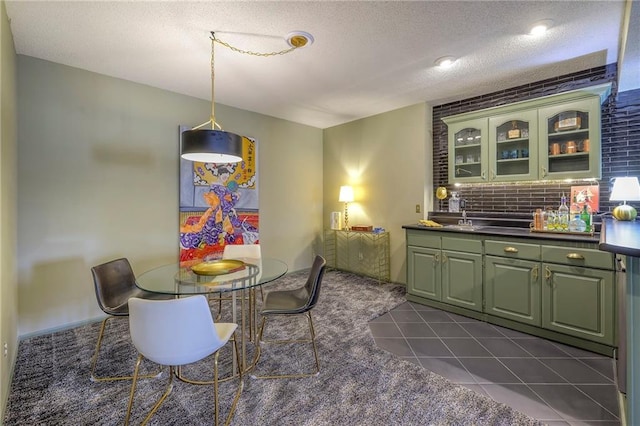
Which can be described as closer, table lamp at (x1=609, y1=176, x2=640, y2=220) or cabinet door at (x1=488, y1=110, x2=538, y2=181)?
table lamp at (x1=609, y1=176, x2=640, y2=220)

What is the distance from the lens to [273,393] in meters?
1.85

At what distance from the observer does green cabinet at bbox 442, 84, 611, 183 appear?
2697 mm

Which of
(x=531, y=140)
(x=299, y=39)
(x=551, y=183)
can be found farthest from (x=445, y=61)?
(x=551, y=183)

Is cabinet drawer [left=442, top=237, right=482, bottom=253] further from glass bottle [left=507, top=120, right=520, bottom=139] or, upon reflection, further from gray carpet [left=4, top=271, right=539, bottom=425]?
Answer: gray carpet [left=4, top=271, right=539, bottom=425]

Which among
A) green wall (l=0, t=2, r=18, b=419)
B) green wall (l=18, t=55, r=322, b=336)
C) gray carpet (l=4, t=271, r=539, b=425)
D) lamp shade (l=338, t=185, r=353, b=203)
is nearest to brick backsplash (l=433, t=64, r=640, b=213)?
lamp shade (l=338, t=185, r=353, b=203)

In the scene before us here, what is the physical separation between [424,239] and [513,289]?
0.98 meters

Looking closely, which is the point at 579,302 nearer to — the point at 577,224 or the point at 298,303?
the point at 577,224

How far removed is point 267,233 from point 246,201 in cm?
63

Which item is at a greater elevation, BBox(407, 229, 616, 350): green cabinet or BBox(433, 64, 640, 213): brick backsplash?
BBox(433, 64, 640, 213): brick backsplash

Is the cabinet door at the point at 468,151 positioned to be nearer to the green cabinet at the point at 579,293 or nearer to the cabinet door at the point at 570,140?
the cabinet door at the point at 570,140

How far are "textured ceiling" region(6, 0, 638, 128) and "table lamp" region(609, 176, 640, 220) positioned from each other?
974 millimetres

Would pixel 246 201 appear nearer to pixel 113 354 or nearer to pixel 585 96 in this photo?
pixel 113 354

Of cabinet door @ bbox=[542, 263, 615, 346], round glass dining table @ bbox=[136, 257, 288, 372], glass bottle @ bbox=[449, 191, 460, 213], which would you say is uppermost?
glass bottle @ bbox=[449, 191, 460, 213]

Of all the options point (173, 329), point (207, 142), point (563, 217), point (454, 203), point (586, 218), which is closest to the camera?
point (173, 329)
